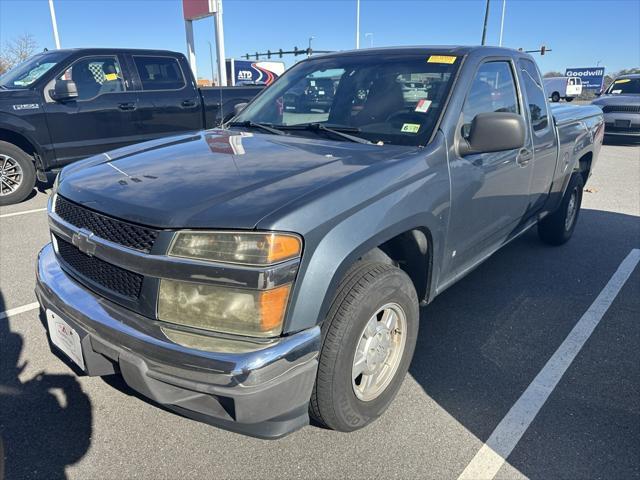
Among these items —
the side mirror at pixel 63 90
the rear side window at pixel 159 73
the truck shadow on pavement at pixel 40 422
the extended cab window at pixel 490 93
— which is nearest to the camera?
the truck shadow on pavement at pixel 40 422

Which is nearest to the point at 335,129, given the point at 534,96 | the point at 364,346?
the point at 364,346

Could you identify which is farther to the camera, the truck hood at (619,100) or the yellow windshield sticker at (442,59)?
the truck hood at (619,100)

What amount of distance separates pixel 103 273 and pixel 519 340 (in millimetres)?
2632

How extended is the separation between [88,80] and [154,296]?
6223 millimetres

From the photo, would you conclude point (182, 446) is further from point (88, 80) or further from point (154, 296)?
point (88, 80)

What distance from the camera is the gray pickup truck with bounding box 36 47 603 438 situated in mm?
1831

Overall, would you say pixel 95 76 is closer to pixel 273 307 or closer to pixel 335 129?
pixel 335 129

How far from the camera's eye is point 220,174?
229cm

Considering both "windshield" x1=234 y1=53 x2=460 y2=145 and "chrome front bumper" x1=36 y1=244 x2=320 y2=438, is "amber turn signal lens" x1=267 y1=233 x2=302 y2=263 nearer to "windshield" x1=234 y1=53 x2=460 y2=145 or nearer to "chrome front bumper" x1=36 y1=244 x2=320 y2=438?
"chrome front bumper" x1=36 y1=244 x2=320 y2=438

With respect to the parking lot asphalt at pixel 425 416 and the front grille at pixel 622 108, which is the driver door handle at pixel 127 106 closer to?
the parking lot asphalt at pixel 425 416

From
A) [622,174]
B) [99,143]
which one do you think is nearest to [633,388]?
[99,143]

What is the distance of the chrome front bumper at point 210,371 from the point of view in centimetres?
178

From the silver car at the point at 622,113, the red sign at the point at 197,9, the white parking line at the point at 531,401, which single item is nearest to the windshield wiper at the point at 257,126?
the white parking line at the point at 531,401

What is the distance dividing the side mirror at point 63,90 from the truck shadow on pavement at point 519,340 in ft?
18.0
